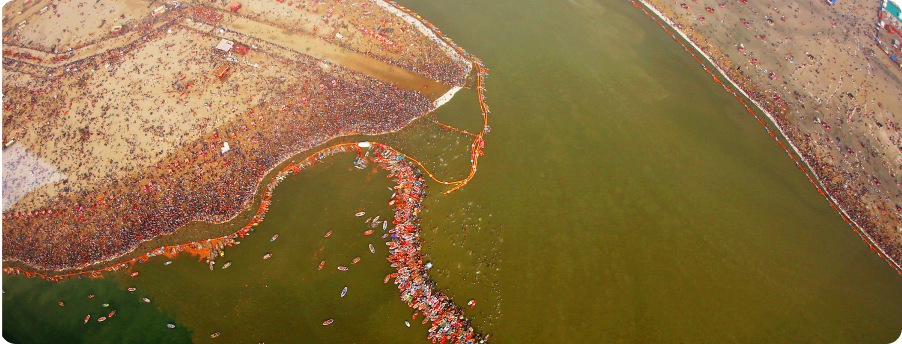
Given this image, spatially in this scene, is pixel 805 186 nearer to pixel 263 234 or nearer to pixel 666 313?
pixel 666 313

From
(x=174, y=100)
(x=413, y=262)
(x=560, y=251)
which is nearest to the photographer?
(x=413, y=262)

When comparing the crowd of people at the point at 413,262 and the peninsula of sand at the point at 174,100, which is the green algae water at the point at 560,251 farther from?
the peninsula of sand at the point at 174,100

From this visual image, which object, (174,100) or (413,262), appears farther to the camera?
(174,100)

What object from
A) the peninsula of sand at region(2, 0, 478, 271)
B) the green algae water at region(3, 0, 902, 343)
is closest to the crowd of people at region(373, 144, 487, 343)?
the green algae water at region(3, 0, 902, 343)

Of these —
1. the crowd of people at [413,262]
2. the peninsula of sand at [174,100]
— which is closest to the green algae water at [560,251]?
the crowd of people at [413,262]

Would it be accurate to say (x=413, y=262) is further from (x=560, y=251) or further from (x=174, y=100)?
(x=174, y=100)

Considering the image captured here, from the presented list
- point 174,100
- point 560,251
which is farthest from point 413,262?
point 174,100

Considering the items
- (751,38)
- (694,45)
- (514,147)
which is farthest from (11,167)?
(751,38)

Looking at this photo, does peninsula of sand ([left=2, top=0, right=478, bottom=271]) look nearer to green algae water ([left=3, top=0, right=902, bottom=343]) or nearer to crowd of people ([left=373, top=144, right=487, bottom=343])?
green algae water ([left=3, top=0, right=902, bottom=343])
